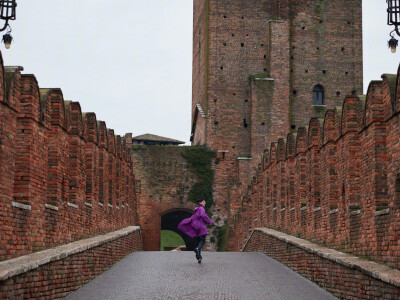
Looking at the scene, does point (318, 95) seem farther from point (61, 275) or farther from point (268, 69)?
point (61, 275)

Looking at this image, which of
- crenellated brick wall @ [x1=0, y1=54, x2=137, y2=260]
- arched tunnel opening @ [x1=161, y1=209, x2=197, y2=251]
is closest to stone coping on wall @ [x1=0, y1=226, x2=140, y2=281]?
crenellated brick wall @ [x1=0, y1=54, x2=137, y2=260]

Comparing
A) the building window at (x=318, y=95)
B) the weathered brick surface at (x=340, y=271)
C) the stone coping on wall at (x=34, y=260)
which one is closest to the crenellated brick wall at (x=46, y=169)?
the stone coping on wall at (x=34, y=260)

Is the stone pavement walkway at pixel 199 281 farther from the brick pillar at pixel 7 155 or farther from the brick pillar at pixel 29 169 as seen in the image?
the brick pillar at pixel 7 155

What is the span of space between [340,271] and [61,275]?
4.31 m

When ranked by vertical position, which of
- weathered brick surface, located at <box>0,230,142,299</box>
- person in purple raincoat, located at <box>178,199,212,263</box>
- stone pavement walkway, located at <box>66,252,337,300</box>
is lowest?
stone pavement walkway, located at <box>66,252,337,300</box>

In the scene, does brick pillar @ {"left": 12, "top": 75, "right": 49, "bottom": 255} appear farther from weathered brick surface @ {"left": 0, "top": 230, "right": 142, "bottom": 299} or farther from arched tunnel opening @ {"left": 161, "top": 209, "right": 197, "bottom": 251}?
arched tunnel opening @ {"left": 161, "top": 209, "right": 197, "bottom": 251}

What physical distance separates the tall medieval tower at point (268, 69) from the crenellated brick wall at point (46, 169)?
22.6 meters

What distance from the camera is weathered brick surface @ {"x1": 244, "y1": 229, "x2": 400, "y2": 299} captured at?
9.39 meters

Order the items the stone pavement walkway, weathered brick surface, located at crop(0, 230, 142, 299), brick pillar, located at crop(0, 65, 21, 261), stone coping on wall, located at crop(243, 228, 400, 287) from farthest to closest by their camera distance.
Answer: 1. the stone pavement walkway
2. brick pillar, located at crop(0, 65, 21, 261)
3. stone coping on wall, located at crop(243, 228, 400, 287)
4. weathered brick surface, located at crop(0, 230, 142, 299)

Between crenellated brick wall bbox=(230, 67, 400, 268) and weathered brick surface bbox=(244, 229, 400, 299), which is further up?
crenellated brick wall bbox=(230, 67, 400, 268)

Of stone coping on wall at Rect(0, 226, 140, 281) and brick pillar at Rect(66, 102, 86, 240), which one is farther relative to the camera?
brick pillar at Rect(66, 102, 86, 240)

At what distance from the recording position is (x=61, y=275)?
1094 centimetres

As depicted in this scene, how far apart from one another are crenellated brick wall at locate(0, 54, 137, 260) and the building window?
82.3 feet

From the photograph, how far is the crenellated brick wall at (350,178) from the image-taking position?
1102 cm
